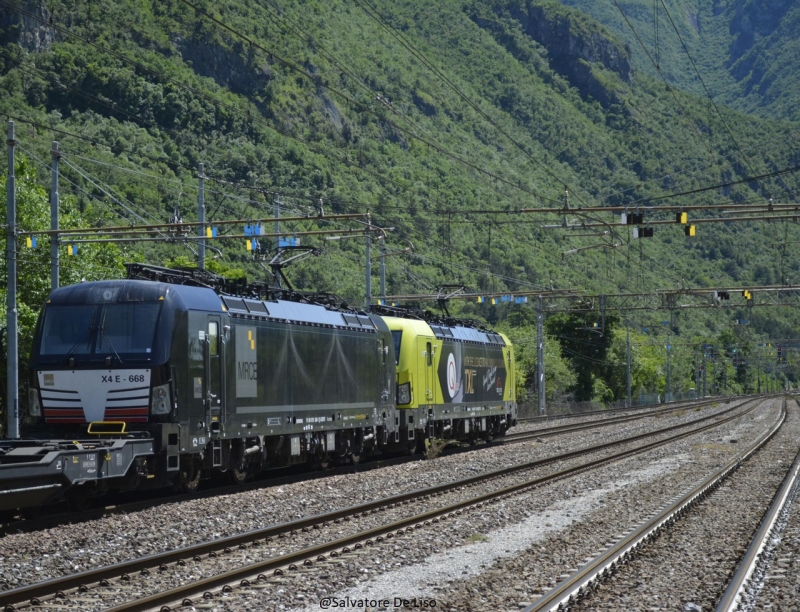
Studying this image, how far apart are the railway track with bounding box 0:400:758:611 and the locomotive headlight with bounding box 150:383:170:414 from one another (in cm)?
330

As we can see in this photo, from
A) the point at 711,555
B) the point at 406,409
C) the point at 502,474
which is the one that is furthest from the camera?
the point at 406,409

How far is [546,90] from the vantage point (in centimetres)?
18675

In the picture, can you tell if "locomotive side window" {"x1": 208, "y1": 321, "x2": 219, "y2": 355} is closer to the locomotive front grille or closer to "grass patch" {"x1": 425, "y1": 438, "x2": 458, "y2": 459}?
the locomotive front grille

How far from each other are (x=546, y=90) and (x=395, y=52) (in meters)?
35.3

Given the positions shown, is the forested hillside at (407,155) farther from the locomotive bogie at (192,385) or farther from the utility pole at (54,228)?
the locomotive bogie at (192,385)

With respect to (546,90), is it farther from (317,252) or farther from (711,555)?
(711,555)

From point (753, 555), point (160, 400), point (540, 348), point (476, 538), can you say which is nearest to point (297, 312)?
point (160, 400)

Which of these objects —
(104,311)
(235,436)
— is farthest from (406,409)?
(104,311)

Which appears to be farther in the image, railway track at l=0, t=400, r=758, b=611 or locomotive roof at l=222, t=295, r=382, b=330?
locomotive roof at l=222, t=295, r=382, b=330

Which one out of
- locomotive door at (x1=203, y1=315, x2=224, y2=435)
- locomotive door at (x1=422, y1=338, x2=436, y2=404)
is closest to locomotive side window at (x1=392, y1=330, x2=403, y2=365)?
locomotive door at (x1=422, y1=338, x2=436, y2=404)

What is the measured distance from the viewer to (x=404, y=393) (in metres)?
29.3

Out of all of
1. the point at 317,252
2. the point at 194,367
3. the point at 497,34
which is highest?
the point at 497,34

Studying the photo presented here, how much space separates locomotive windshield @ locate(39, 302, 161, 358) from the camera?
17.8 m

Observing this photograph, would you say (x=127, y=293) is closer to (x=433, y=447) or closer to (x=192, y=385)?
(x=192, y=385)
